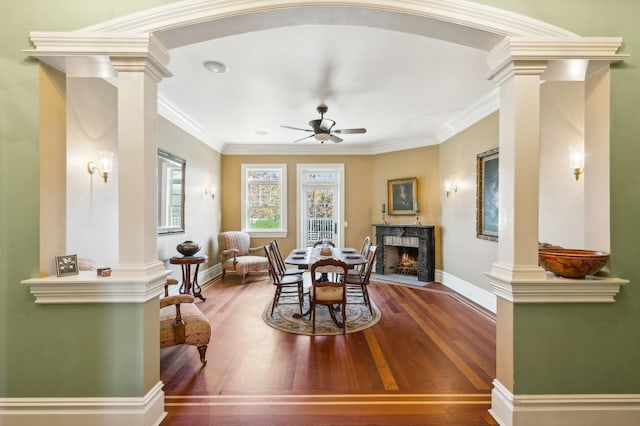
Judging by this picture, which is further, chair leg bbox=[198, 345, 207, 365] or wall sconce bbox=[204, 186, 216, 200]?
wall sconce bbox=[204, 186, 216, 200]

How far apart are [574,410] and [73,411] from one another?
3079mm

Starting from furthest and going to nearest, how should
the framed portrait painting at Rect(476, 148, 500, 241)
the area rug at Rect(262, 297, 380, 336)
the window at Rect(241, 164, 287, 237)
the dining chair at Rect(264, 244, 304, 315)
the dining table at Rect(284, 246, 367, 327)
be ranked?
1. the window at Rect(241, 164, 287, 237)
2. the framed portrait painting at Rect(476, 148, 500, 241)
3. the dining chair at Rect(264, 244, 304, 315)
4. the dining table at Rect(284, 246, 367, 327)
5. the area rug at Rect(262, 297, 380, 336)

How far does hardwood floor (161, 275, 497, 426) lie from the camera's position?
198 centimetres

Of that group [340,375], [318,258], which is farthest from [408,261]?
[340,375]

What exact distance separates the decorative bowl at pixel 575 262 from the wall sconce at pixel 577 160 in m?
1.24

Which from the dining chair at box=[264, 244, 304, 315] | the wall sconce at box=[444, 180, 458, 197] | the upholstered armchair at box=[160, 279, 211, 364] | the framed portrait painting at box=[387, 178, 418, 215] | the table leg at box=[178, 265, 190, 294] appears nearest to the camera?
the upholstered armchair at box=[160, 279, 211, 364]

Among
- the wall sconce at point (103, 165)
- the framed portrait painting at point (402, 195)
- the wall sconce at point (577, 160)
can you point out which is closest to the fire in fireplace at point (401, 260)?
the framed portrait painting at point (402, 195)

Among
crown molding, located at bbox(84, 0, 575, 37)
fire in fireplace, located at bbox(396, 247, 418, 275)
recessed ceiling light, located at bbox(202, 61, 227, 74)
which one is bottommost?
fire in fireplace, located at bbox(396, 247, 418, 275)

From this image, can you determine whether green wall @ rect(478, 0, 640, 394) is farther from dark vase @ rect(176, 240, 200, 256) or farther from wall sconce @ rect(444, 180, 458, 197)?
dark vase @ rect(176, 240, 200, 256)

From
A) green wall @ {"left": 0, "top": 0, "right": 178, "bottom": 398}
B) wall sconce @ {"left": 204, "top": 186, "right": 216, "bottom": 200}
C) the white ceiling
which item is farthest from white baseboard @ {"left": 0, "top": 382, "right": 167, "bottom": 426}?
wall sconce @ {"left": 204, "top": 186, "right": 216, "bottom": 200}

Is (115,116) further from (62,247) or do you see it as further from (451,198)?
(451,198)

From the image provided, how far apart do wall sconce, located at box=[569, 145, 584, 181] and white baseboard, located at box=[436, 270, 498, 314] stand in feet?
5.94

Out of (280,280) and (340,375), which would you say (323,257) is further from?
(340,375)

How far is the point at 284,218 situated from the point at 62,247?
16.6ft
